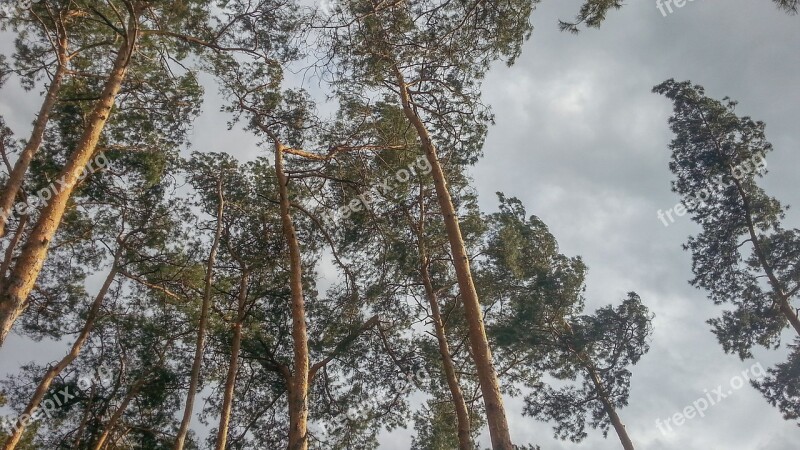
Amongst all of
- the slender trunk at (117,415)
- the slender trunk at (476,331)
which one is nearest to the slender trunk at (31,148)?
the slender trunk at (117,415)

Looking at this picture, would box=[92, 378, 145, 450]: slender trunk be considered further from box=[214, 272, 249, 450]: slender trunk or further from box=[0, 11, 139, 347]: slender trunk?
box=[0, 11, 139, 347]: slender trunk

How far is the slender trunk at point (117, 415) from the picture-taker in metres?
13.2

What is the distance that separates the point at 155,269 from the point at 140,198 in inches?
82.6

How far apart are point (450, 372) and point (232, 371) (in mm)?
5581

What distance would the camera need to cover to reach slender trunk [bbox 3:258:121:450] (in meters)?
11.1

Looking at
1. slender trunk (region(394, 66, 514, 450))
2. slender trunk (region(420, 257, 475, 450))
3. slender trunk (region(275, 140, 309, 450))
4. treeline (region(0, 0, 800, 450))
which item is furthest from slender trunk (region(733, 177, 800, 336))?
slender trunk (region(275, 140, 309, 450))

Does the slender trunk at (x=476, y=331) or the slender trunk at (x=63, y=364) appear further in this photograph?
the slender trunk at (x=63, y=364)

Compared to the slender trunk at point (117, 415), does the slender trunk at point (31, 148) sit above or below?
above

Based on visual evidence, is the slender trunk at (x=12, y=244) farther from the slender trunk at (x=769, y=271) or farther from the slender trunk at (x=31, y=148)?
the slender trunk at (x=769, y=271)

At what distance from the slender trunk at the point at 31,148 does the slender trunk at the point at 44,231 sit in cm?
93

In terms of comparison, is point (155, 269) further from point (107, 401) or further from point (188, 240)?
point (107, 401)

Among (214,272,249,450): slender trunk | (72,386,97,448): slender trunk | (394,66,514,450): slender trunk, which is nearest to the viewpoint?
(394,66,514,450): slender trunk

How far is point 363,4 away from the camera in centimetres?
863

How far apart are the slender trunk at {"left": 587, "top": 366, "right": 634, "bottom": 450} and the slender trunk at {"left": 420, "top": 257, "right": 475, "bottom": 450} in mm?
7043
